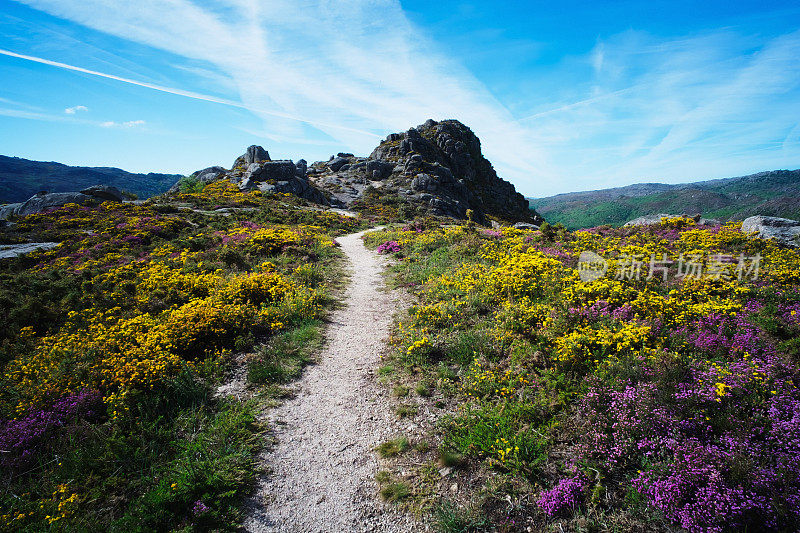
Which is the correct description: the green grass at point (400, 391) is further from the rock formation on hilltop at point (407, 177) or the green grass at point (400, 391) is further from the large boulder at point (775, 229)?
the rock formation on hilltop at point (407, 177)

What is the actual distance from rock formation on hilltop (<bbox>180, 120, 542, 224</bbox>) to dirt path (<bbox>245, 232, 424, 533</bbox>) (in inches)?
2067

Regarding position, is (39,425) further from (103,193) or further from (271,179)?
(271,179)

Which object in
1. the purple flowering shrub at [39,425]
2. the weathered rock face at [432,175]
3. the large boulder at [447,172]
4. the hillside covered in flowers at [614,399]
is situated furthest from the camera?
the large boulder at [447,172]

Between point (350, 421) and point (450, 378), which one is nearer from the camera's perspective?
point (350, 421)

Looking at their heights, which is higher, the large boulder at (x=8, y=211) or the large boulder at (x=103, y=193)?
the large boulder at (x=103, y=193)

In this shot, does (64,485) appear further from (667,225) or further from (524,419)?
(667,225)

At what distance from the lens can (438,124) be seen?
124 m

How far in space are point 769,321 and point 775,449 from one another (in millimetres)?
3650

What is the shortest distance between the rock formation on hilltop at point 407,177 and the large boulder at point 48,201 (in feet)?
75.8

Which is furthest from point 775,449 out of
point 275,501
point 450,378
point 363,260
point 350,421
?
point 363,260

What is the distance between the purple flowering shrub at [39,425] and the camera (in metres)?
5.58

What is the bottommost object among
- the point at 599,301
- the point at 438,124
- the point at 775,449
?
the point at 775,449

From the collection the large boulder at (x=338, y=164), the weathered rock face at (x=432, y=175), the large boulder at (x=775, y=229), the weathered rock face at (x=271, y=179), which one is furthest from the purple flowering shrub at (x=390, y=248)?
the large boulder at (x=338, y=164)

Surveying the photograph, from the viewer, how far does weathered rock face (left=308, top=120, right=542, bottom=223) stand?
7631 centimetres
